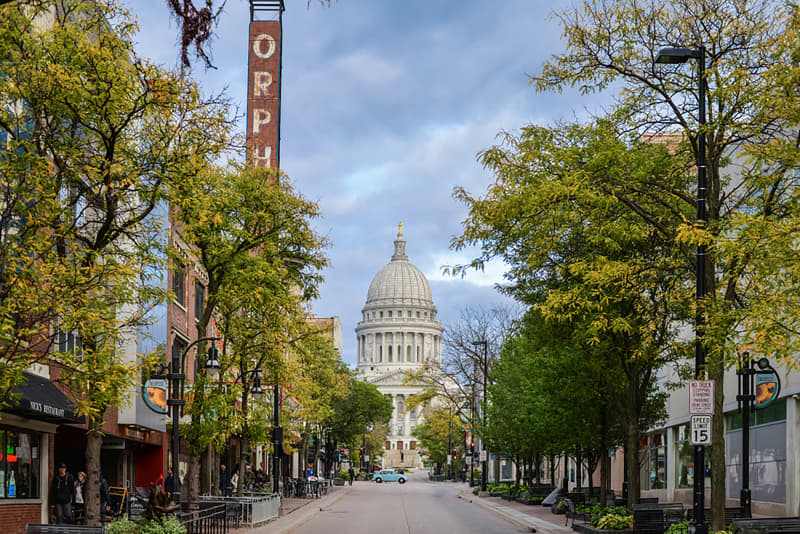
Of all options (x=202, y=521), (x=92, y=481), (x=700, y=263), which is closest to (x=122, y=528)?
(x=92, y=481)

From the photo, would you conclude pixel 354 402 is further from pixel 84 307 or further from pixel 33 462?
pixel 84 307

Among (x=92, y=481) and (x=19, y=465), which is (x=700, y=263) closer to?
(x=92, y=481)

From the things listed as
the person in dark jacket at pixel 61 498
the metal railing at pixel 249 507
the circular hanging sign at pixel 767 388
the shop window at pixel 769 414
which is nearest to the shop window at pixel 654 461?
the shop window at pixel 769 414

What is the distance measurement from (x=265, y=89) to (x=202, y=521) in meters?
24.6

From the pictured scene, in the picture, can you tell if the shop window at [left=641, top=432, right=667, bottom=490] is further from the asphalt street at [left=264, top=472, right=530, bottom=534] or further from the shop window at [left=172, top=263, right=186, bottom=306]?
the shop window at [left=172, top=263, right=186, bottom=306]

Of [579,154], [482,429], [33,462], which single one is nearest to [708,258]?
[579,154]

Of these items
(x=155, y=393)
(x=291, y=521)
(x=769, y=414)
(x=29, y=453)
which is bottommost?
(x=291, y=521)

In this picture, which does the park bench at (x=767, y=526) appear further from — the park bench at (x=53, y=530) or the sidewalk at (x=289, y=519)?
the sidewalk at (x=289, y=519)

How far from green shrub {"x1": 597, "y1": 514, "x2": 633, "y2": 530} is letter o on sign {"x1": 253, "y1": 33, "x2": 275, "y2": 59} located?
27707 mm

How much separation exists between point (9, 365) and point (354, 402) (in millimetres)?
75288

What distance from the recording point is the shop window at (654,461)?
4973cm

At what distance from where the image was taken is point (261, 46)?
45000mm

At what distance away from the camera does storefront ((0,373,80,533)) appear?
22.0m

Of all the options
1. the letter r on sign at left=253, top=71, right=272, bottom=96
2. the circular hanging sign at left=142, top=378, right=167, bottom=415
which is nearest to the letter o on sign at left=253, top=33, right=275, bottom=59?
the letter r on sign at left=253, top=71, right=272, bottom=96
